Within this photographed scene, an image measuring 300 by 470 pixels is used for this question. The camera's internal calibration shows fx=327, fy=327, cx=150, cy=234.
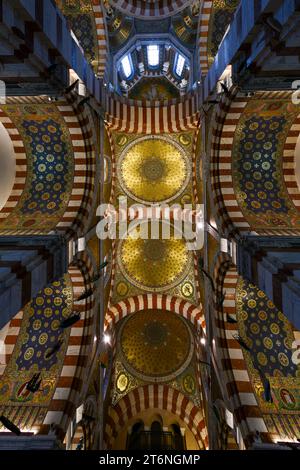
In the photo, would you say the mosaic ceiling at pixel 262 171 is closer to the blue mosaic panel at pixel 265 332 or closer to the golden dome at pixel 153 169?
the blue mosaic panel at pixel 265 332

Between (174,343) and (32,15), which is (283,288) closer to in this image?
(32,15)

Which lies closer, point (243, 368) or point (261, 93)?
point (261, 93)

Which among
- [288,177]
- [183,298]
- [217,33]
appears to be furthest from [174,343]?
[217,33]

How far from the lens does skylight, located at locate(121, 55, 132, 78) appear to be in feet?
45.2


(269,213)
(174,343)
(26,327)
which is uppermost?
(269,213)

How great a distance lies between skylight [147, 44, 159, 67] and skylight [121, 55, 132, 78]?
3.64 ft

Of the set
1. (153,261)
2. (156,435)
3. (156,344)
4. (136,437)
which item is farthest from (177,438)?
(153,261)

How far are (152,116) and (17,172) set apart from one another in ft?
15.6

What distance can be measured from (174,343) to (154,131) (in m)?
7.66

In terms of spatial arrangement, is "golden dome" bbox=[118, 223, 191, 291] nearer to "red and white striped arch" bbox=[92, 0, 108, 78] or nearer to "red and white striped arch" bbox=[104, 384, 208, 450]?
"red and white striped arch" bbox=[104, 384, 208, 450]

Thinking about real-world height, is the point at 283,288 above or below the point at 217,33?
below

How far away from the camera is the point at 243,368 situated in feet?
25.8

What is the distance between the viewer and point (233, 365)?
26.0 ft

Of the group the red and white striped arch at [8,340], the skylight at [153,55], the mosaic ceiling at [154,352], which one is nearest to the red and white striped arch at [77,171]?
the red and white striped arch at [8,340]
